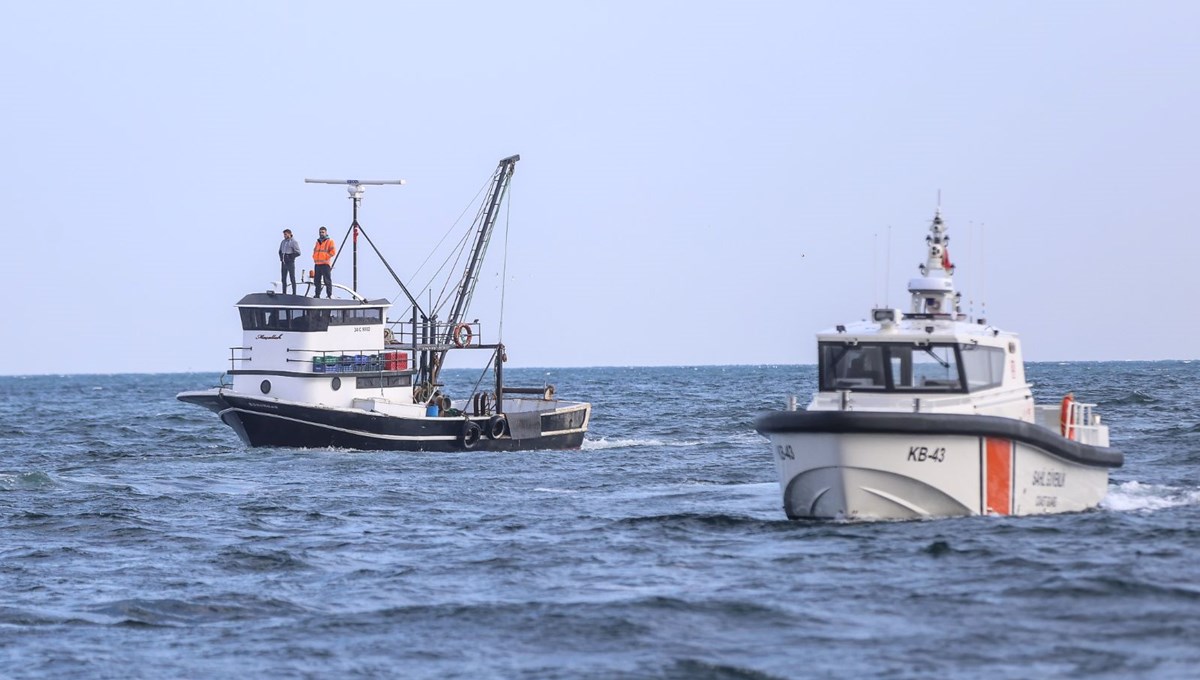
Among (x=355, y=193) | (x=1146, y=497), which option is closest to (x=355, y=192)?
(x=355, y=193)

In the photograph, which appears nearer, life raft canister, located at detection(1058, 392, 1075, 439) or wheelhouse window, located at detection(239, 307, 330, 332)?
life raft canister, located at detection(1058, 392, 1075, 439)

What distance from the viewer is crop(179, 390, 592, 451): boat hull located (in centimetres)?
4259

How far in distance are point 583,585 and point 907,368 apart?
5.59 metres

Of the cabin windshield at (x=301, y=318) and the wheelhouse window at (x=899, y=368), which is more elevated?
the cabin windshield at (x=301, y=318)

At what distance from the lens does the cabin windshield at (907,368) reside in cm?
2148

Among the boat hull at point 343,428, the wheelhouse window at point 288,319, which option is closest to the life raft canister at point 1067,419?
the boat hull at point 343,428

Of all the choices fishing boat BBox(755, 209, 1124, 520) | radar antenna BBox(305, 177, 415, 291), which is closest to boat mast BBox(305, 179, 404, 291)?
radar antenna BBox(305, 177, 415, 291)

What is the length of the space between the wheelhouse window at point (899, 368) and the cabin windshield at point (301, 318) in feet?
78.4

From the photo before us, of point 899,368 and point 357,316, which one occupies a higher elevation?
point 357,316

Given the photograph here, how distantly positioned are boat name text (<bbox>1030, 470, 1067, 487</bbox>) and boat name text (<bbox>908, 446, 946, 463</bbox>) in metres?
1.92

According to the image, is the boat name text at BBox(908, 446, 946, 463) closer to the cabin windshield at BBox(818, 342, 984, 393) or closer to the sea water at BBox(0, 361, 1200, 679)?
the sea water at BBox(0, 361, 1200, 679)

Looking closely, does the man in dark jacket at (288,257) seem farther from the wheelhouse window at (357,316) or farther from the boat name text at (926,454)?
the boat name text at (926,454)

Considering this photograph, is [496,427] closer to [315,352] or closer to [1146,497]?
[315,352]

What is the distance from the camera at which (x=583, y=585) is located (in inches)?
748
